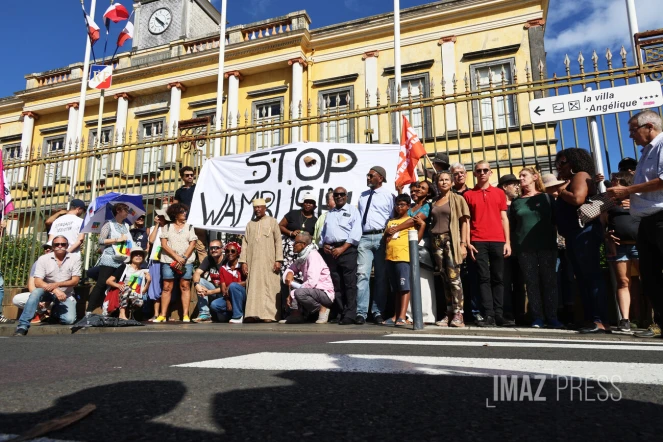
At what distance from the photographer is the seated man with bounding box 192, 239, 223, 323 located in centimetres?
789

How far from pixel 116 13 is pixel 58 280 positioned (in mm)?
10885

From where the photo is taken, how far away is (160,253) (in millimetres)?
8016

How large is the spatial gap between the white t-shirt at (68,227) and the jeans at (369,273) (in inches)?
192

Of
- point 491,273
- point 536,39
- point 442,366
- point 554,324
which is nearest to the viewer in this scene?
point 442,366

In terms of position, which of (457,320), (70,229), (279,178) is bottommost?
(457,320)

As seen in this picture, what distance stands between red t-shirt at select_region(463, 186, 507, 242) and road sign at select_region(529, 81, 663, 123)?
1196 mm

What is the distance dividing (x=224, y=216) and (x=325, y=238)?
226 centimetres

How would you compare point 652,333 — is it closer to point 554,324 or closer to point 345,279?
point 554,324

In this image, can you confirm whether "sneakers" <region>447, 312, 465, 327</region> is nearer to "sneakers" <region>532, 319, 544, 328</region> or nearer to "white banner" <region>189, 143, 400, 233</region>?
"sneakers" <region>532, 319, 544, 328</region>

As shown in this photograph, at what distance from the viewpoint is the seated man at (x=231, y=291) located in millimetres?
7551

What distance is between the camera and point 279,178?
834 centimetres

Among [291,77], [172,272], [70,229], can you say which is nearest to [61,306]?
[70,229]

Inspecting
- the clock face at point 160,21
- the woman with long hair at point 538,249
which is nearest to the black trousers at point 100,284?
the woman with long hair at point 538,249

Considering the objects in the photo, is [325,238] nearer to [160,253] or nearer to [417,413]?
[160,253]
